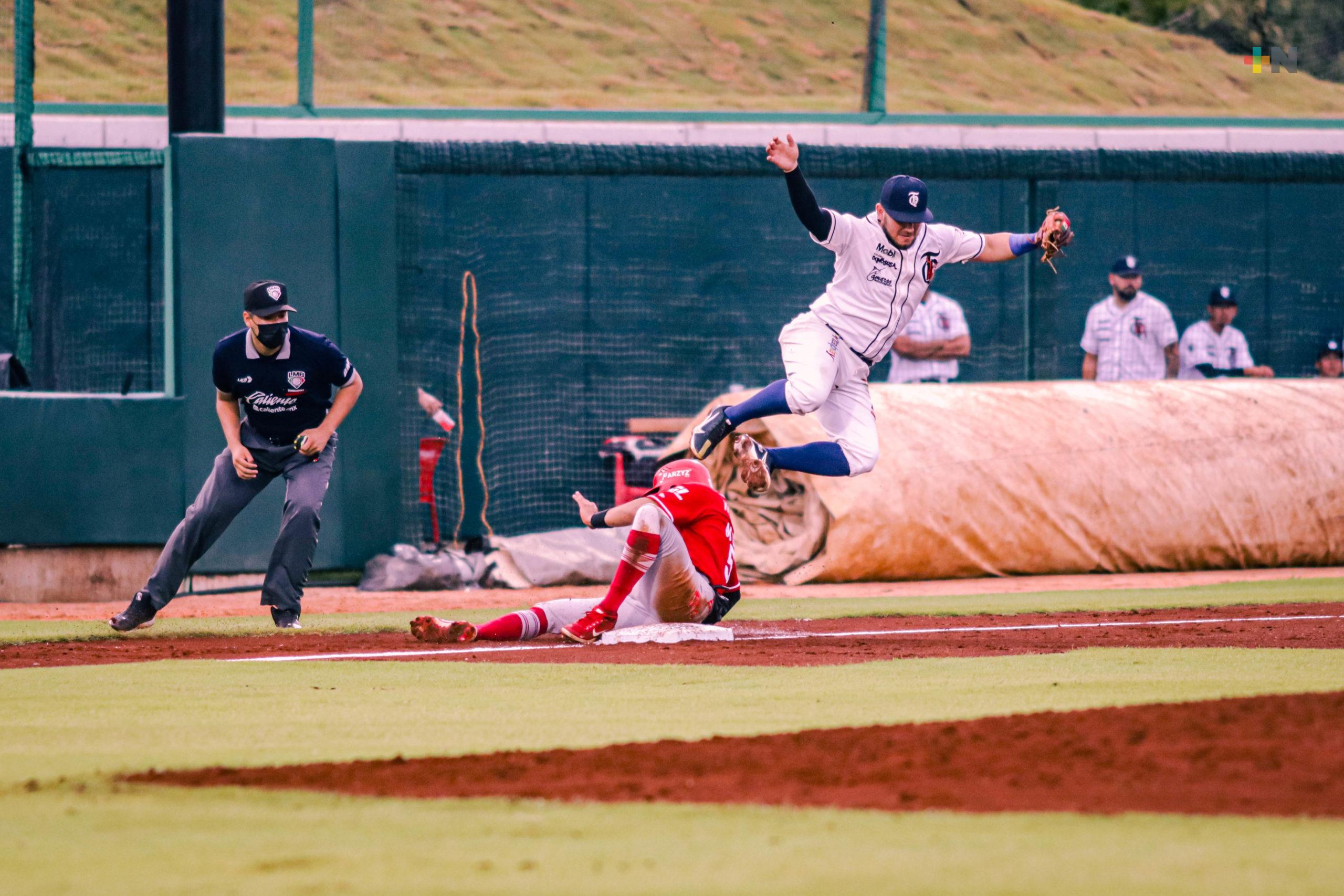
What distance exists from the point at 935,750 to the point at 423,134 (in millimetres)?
12023

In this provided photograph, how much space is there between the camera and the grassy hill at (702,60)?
15.4 metres

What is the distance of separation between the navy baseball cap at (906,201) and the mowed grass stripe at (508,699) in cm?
258

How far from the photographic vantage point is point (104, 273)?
45.9 ft

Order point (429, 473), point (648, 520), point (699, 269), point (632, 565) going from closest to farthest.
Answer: point (648, 520) → point (632, 565) → point (429, 473) → point (699, 269)

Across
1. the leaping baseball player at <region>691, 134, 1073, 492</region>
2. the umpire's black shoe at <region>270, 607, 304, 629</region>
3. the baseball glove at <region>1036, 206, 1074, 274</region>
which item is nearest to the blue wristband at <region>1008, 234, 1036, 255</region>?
the leaping baseball player at <region>691, 134, 1073, 492</region>

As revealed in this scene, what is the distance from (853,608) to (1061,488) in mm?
3482

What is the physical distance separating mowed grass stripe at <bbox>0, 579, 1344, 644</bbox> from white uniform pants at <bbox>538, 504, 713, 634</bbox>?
159 cm

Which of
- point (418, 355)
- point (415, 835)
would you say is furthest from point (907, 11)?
point (415, 835)

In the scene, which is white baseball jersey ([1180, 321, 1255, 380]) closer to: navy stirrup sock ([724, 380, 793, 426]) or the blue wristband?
the blue wristband

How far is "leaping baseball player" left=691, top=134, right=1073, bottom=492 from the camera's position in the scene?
8.72 metres

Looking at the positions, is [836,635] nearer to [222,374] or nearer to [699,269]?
[222,374]

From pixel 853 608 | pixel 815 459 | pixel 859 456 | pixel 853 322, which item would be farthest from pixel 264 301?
pixel 853 608

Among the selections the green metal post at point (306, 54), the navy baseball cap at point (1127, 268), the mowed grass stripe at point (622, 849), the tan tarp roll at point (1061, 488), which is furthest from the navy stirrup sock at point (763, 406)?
the green metal post at point (306, 54)

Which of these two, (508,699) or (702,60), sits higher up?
(702,60)
